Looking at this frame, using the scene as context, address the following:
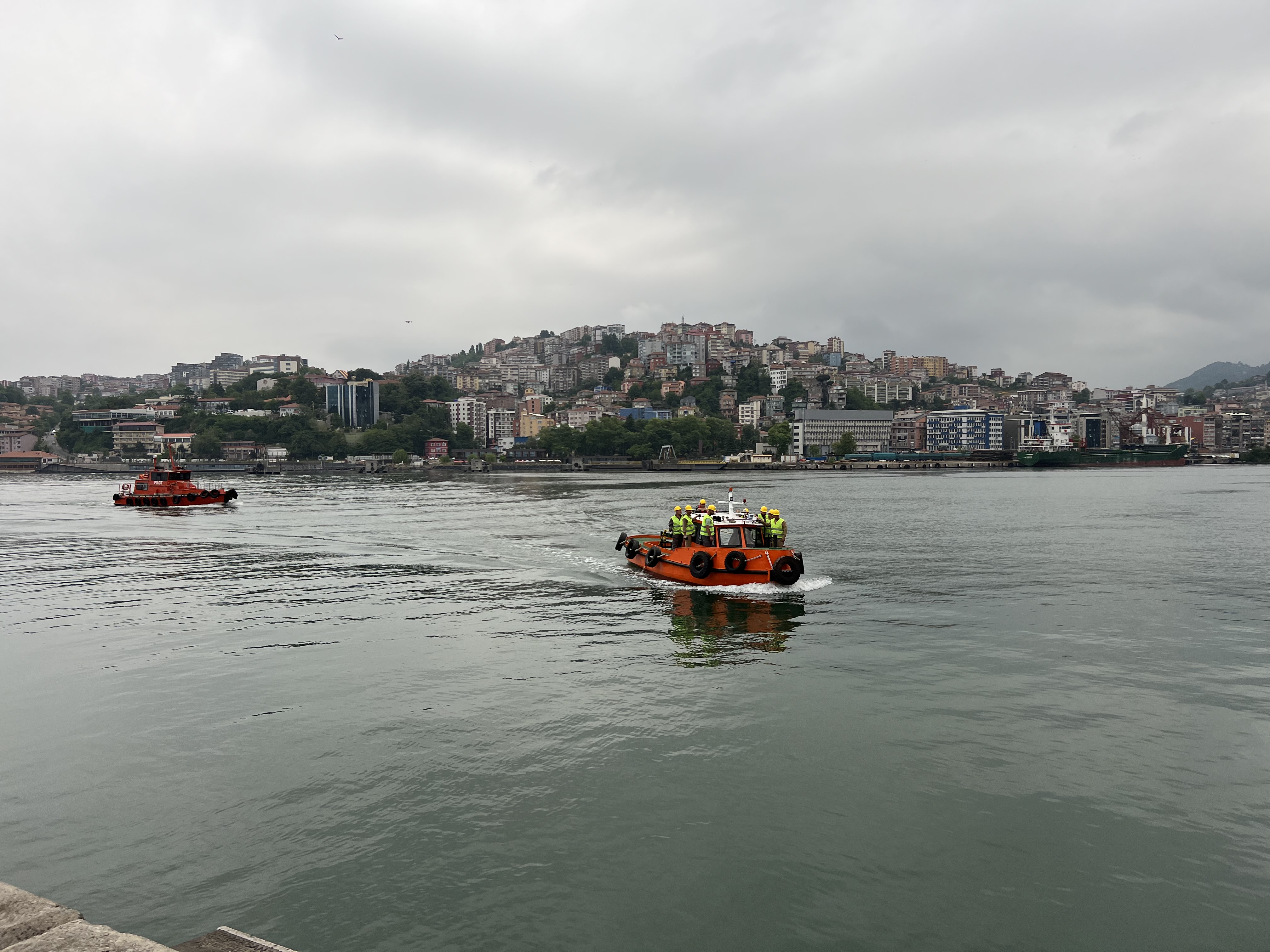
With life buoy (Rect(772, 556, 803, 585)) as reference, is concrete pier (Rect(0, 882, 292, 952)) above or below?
above

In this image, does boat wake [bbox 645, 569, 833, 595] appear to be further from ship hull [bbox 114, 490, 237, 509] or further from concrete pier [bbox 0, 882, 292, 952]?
ship hull [bbox 114, 490, 237, 509]

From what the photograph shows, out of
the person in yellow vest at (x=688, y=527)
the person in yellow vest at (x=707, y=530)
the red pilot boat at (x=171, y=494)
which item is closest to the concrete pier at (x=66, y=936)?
the person in yellow vest at (x=707, y=530)

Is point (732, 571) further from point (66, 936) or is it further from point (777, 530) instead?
point (66, 936)

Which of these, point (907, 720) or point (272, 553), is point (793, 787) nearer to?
point (907, 720)

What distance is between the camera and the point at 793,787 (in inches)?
404

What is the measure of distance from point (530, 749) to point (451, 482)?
106m

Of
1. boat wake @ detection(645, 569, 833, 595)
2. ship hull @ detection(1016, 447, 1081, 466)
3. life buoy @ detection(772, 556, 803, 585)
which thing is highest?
ship hull @ detection(1016, 447, 1081, 466)

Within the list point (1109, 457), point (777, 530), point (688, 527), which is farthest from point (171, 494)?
point (1109, 457)

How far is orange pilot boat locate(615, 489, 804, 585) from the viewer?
964 inches

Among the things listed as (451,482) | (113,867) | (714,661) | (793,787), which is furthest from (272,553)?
(451,482)

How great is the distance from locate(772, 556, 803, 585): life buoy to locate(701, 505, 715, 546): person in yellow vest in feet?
7.60

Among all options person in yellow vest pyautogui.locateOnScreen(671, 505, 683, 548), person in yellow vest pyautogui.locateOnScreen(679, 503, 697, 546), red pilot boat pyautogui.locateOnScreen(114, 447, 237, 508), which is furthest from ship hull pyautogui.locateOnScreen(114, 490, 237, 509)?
person in yellow vest pyautogui.locateOnScreen(679, 503, 697, 546)

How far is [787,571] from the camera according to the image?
79.7ft

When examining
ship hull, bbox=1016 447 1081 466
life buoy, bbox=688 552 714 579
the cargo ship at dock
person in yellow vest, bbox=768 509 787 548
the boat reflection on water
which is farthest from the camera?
the cargo ship at dock
